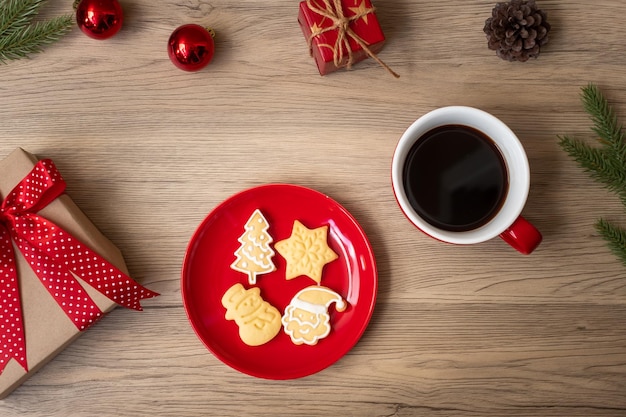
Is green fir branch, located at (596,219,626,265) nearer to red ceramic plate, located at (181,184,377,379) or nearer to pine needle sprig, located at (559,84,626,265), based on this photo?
pine needle sprig, located at (559,84,626,265)

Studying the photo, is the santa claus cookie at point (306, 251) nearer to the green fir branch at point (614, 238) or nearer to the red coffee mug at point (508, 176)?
the red coffee mug at point (508, 176)

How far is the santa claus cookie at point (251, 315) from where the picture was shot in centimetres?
80

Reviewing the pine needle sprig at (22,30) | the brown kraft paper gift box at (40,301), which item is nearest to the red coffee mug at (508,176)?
the brown kraft paper gift box at (40,301)

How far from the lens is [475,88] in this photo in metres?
0.84

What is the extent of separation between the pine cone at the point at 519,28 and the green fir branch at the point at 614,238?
0.29 meters

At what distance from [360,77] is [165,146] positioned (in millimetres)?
332

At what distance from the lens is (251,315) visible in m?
0.80

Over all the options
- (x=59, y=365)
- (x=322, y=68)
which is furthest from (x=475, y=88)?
(x=59, y=365)

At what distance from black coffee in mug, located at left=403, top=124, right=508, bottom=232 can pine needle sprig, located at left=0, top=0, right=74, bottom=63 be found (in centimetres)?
59

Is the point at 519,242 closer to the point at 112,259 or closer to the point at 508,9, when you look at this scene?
the point at 508,9

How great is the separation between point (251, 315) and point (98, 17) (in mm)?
506

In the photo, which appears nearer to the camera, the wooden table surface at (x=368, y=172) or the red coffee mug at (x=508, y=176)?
the red coffee mug at (x=508, y=176)

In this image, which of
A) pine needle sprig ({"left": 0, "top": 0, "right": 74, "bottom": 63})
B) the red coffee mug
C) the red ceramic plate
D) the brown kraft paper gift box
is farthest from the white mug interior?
pine needle sprig ({"left": 0, "top": 0, "right": 74, "bottom": 63})

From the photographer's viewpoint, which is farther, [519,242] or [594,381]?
[594,381]
